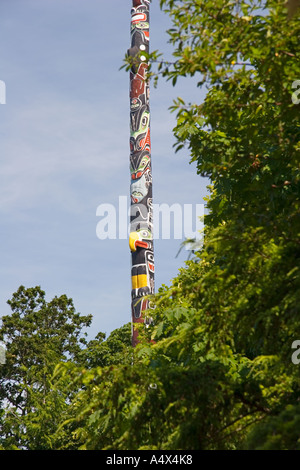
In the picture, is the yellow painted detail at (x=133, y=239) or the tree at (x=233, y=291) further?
the yellow painted detail at (x=133, y=239)

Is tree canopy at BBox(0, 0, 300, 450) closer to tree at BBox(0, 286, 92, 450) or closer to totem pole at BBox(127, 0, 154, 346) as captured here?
totem pole at BBox(127, 0, 154, 346)

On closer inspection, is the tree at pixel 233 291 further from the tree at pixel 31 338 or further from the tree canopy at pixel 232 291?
the tree at pixel 31 338

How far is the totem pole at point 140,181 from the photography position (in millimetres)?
19609

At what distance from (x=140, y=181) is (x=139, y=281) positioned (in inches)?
135

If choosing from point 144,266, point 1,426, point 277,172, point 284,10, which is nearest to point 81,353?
point 1,426

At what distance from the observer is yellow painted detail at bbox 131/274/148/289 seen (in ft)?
64.0

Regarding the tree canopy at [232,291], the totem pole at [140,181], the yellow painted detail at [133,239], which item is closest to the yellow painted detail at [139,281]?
the totem pole at [140,181]

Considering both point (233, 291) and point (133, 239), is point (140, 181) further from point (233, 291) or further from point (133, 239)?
point (233, 291)

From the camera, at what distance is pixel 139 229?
788 inches

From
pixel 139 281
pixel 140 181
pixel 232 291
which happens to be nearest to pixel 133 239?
pixel 139 281

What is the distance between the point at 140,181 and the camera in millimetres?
20750

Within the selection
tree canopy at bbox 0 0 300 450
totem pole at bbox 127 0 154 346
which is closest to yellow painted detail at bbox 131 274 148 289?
totem pole at bbox 127 0 154 346
